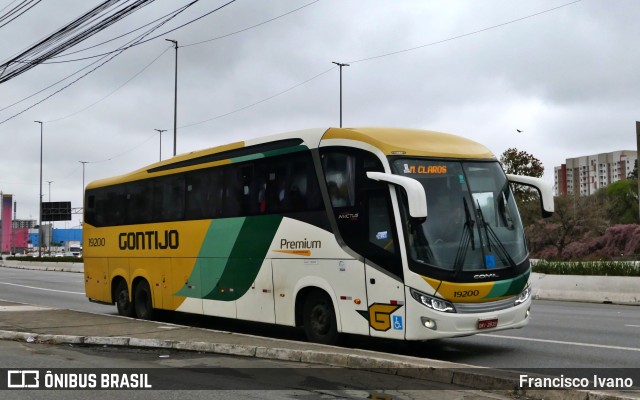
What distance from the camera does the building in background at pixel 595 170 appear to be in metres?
135

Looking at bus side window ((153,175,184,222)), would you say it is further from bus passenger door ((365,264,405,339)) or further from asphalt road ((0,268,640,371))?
bus passenger door ((365,264,405,339))

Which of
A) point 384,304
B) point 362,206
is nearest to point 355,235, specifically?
point 362,206

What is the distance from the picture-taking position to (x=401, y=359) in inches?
359

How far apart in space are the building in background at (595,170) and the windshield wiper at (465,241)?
415 feet

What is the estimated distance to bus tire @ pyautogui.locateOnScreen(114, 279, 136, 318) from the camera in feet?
55.0

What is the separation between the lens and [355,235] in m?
10.6

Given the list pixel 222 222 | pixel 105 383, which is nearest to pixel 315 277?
pixel 222 222

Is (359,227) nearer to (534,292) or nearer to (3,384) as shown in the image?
(3,384)

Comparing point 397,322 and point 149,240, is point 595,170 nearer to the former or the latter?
point 149,240

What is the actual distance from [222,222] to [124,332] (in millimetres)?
2737

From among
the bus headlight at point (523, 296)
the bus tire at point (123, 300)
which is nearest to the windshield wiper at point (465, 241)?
the bus headlight at point (523, 296)

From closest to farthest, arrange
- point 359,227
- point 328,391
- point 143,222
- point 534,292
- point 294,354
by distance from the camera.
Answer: point 328,391 → point 294,354 → point 359,227 → point 143,222 → point 534,292

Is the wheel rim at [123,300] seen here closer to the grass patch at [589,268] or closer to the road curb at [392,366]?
the road curb at [392,366]

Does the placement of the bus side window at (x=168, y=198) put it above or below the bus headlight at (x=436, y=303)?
above
